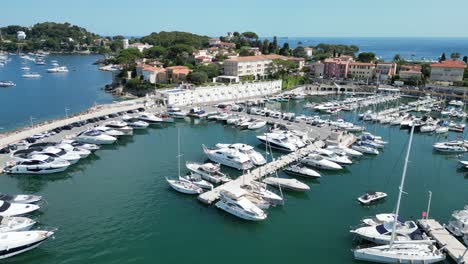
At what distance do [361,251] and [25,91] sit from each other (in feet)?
275

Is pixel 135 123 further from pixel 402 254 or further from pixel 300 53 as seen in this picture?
pixel 300 53

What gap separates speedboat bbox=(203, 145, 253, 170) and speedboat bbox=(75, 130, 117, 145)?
13.1 m

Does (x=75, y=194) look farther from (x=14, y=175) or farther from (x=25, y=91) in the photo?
(x=25, y=91)

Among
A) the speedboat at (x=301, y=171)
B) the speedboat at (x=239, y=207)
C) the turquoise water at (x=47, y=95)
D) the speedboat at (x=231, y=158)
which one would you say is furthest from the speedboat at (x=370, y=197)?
the turquoise water at (x=47, y=95)

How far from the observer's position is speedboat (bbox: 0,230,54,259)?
19547 mm

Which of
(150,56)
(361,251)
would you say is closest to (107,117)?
(361,251)

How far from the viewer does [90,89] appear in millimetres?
83875

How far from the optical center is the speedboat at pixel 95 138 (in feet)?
131

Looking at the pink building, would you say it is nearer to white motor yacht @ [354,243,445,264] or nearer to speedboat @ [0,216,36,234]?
white motor yacht @ [354,243,445,264]

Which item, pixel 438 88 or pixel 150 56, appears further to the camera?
pixel 150 56

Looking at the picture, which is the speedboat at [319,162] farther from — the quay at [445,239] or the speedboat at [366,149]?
the quay at [445,239]

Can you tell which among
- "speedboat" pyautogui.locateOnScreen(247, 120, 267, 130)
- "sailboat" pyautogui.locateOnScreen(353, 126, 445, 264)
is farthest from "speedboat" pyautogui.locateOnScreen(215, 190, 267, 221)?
"speedboat" pyautogui.locateOnScreen(247, 120, 267, 130)

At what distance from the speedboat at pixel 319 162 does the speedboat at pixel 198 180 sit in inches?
454

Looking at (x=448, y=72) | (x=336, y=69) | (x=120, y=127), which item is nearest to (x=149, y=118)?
(x=120, y=127)
